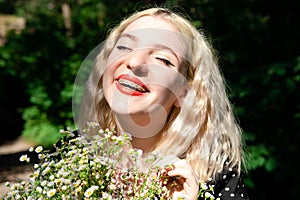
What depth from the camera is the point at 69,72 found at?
14.5ft

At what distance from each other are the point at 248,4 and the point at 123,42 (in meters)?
2.63

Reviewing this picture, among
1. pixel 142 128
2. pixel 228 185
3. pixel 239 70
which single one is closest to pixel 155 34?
Answer: pixel 142 128

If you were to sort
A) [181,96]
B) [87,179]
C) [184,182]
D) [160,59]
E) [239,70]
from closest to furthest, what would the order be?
1. [87,179]
2. [184,182]
3. [160,59]
4. [181,96]
5. [239,70]

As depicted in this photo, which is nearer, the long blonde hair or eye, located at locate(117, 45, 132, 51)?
eye, located at locate(117, 45, 132, 51)

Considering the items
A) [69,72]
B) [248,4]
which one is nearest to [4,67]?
[69,72]

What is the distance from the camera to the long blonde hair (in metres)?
1.67

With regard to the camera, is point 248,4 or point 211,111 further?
point 248,4

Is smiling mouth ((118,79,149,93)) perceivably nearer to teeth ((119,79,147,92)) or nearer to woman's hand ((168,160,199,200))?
teeth ((119,79,147,92))

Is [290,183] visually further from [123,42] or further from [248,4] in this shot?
[123,42]

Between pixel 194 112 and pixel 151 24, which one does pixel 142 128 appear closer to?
pixel 194 112

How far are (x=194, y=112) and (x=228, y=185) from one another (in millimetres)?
338

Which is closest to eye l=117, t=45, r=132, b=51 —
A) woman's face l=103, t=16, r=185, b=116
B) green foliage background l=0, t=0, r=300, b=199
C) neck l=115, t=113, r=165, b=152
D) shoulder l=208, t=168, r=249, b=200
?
woman's face l=103, t=16, r=185, b=116

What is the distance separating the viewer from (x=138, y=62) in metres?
1.43

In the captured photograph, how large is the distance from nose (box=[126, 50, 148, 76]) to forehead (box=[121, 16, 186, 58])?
0.11 ft
